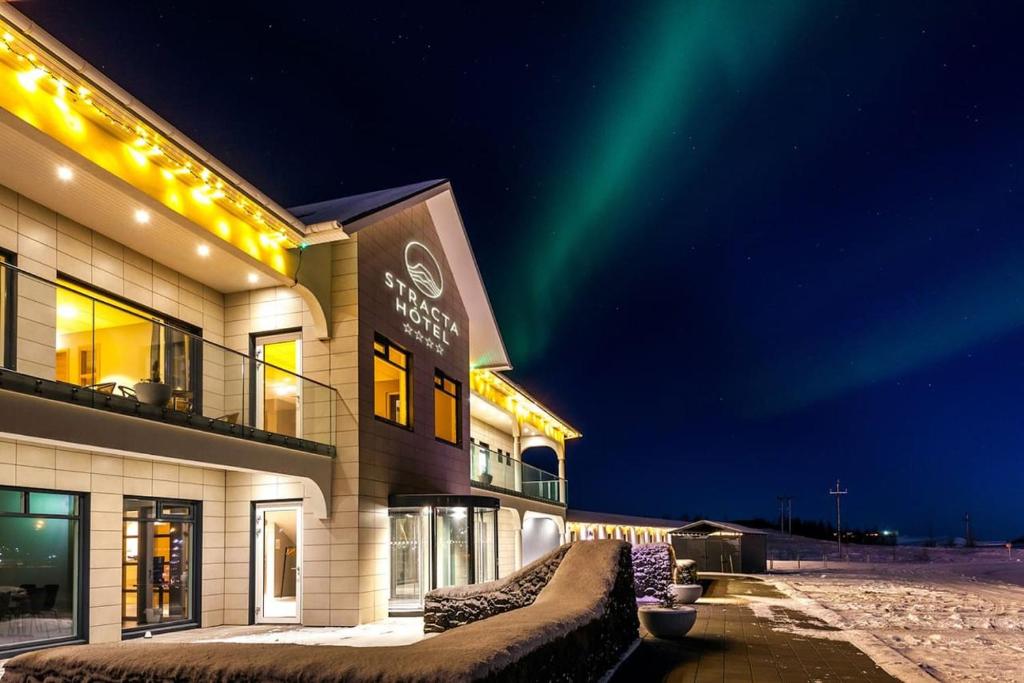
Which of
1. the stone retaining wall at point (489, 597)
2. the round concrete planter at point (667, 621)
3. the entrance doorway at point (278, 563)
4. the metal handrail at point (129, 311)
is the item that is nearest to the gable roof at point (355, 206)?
the metal handrail at point (129, 311)

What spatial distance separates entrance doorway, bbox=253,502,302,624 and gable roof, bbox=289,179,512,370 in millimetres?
4965

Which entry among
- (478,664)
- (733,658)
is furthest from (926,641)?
(478,664)

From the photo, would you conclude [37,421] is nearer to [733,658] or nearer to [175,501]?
[175,501]

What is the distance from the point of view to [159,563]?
48.0ft

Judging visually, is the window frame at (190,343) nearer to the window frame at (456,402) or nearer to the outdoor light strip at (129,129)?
the outdoor light strip at (129,129)

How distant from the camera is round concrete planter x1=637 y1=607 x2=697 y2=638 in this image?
1252 centimetres

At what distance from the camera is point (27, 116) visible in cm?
1001

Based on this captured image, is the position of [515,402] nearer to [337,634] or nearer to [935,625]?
[337,634]

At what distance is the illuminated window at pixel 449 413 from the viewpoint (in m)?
22.2

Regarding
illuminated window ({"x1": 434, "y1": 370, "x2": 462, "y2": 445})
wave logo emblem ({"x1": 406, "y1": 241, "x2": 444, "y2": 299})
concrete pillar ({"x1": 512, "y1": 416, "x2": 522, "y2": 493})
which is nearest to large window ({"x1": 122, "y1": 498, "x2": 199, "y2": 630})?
wave logo emblem ({"x1": 406, "y1": 241, "x2": 444, "y2": 299})

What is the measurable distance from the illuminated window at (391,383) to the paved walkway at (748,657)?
7186mm

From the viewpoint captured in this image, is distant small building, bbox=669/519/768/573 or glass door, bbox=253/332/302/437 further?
distant small building, bbox=669/519/768/573

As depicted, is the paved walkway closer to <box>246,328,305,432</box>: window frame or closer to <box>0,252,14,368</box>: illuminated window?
<box>246,328,305,432</box>: window frame

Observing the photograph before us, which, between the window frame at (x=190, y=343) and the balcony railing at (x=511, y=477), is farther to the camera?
the balcony railing at (x=511, y=477)
